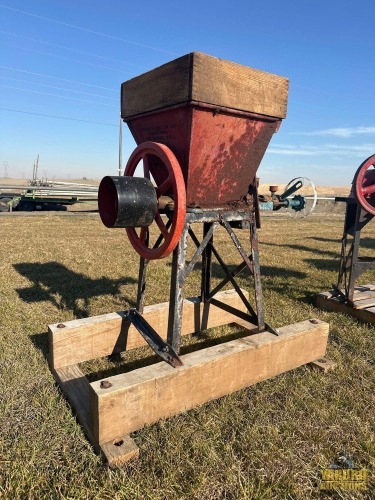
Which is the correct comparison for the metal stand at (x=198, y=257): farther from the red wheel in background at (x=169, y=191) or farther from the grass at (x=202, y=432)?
the grass at (x=202, y=432)

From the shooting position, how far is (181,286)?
262 centimetres

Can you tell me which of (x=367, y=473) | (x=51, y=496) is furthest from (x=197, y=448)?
Result: (x=367, y=473)

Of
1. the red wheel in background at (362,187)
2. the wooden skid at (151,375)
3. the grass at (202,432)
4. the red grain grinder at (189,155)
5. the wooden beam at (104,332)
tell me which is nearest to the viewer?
the grass at (202,432)

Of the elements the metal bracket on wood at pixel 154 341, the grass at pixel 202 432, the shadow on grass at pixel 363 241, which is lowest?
the grass at pixel 202 432

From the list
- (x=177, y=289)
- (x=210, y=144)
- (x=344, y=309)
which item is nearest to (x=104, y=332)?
(x=177, y=289)

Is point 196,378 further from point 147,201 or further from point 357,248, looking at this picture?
point 357,248

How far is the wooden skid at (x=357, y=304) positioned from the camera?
4215 mm

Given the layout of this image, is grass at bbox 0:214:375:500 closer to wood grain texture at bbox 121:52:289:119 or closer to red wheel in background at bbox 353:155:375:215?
red wheel in background at bbox 353:155:375:215

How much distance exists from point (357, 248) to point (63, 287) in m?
3.86

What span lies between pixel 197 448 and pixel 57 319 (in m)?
2.40

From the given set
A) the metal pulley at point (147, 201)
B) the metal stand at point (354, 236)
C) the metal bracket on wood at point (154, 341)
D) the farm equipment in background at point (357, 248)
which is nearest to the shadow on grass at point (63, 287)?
the metal bracket on wood at point (154, 341)

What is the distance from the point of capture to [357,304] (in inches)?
173

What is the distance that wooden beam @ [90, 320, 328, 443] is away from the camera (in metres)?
2.08

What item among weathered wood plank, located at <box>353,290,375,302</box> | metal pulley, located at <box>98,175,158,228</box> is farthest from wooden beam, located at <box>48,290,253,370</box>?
weathered wood plank, located at <box>353,290,375,302</box>
